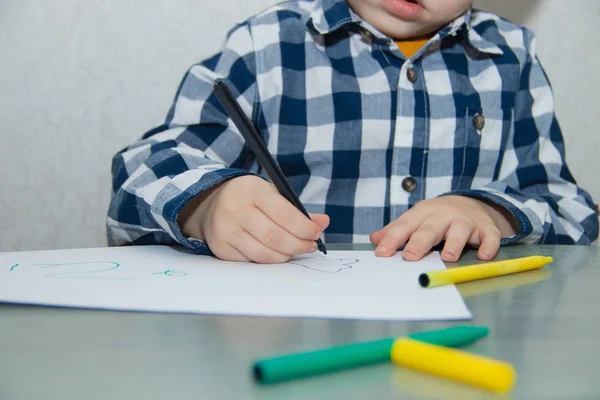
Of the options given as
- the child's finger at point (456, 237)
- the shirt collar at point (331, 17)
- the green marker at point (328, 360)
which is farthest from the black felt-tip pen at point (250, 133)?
the shirt collar at point (331, 17)

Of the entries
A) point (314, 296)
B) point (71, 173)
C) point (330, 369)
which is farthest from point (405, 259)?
point (71, 173)

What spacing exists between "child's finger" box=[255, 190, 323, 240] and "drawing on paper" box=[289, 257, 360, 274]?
0.02 m

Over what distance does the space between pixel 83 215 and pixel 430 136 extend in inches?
19.1

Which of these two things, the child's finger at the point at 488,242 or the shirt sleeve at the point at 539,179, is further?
the shirt sleeve at the point at 539,179

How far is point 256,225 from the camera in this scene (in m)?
0.45

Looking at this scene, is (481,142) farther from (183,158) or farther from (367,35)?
(183,158)

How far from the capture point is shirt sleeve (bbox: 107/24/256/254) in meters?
0.51

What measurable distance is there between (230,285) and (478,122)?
450 millimetres

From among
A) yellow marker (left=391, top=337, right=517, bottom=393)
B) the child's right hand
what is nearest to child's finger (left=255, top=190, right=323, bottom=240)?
the child's right hand

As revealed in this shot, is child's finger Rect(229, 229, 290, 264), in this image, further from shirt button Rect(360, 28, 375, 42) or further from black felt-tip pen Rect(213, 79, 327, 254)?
shirt button Rect(360, 28, 375, 42)

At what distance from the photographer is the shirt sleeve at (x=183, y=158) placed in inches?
19.9

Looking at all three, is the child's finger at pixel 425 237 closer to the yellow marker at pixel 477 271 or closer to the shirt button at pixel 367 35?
the yellow marker at pixel 477 271

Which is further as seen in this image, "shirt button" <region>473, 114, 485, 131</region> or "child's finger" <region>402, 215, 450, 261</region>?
"shirt button" <region>473, 114, 485, 131</region>

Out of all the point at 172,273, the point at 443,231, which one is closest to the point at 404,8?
the point at 443,231
